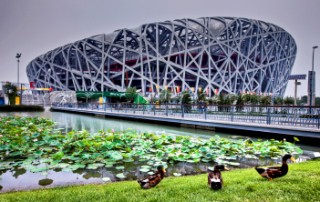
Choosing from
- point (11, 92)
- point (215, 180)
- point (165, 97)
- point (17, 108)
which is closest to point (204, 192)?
point (215, 180)

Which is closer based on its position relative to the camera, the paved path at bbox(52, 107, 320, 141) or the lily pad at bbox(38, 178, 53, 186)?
the lily pad at bbox(38, 178, 53, 186)

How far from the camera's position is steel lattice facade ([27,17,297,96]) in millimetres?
61500

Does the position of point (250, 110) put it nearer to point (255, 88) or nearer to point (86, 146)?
point (86, 146)

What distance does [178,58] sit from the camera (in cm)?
6700

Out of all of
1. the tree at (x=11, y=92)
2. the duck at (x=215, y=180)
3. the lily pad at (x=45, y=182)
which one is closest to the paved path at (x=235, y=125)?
the duck at (x=215, y=180)

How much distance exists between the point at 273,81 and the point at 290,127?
6960cm

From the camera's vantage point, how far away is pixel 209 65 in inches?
2477

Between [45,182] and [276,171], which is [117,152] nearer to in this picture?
[45,182]

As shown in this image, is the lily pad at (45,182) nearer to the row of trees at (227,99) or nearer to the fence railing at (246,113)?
the fence railing at (246,113)

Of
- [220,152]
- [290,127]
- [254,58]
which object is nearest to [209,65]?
[254,58]

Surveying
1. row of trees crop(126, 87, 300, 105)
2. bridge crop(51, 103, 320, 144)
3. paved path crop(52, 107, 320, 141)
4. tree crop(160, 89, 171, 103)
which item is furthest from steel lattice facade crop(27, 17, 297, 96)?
paved path crop(52, 107, 320, 141)

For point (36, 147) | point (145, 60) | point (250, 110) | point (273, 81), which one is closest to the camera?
point (36, 147)

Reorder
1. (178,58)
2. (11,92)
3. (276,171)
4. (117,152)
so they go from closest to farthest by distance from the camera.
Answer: (276,171), (117,152), (11,92), (178,58)

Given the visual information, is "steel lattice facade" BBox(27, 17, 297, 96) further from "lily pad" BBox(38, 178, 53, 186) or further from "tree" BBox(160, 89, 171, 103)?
"lily pad" BBox(38, 178, 53, 186)
